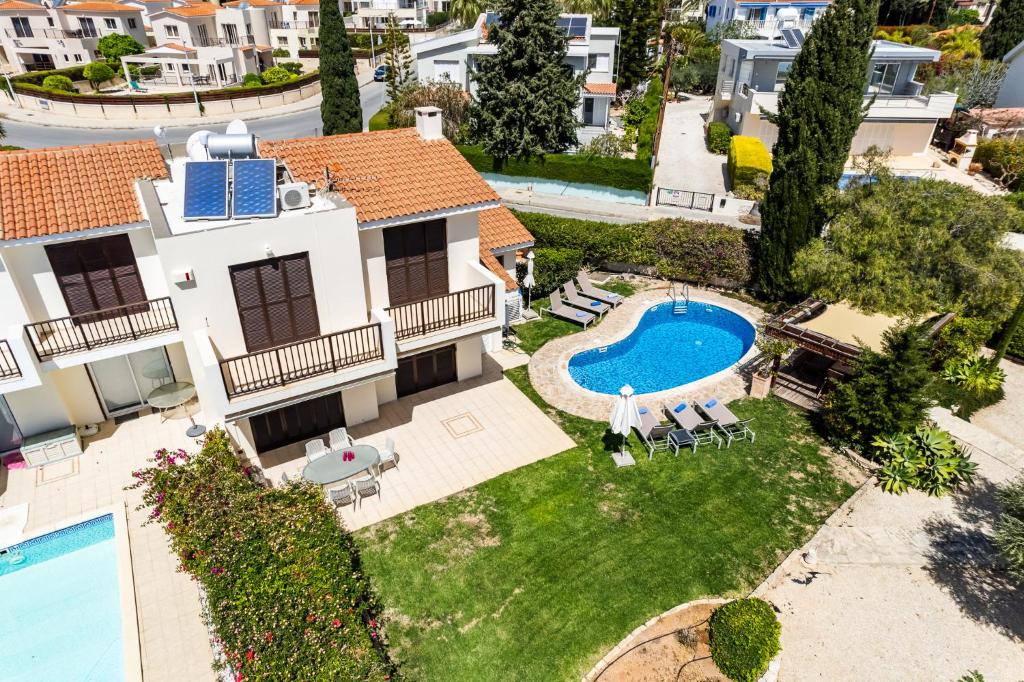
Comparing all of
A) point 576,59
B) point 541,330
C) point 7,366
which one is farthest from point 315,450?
point 576,59

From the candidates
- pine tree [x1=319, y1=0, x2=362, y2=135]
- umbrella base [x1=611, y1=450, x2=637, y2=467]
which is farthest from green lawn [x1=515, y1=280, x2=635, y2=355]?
pine tree [x1=319, y1=0, x2=362, y2=135]

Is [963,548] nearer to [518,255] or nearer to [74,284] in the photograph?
[518,255]

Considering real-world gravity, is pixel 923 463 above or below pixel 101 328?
below

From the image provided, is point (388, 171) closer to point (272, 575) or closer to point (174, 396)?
point (174, 396)

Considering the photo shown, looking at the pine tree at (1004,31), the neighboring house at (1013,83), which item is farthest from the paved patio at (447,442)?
the pine tree at (1004,31)

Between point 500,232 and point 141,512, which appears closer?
point 141,512

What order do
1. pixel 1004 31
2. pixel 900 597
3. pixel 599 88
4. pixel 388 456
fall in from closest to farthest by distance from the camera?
pixel 900 597
pixel 388 456
pixel 599 88
pixel 1004 31
